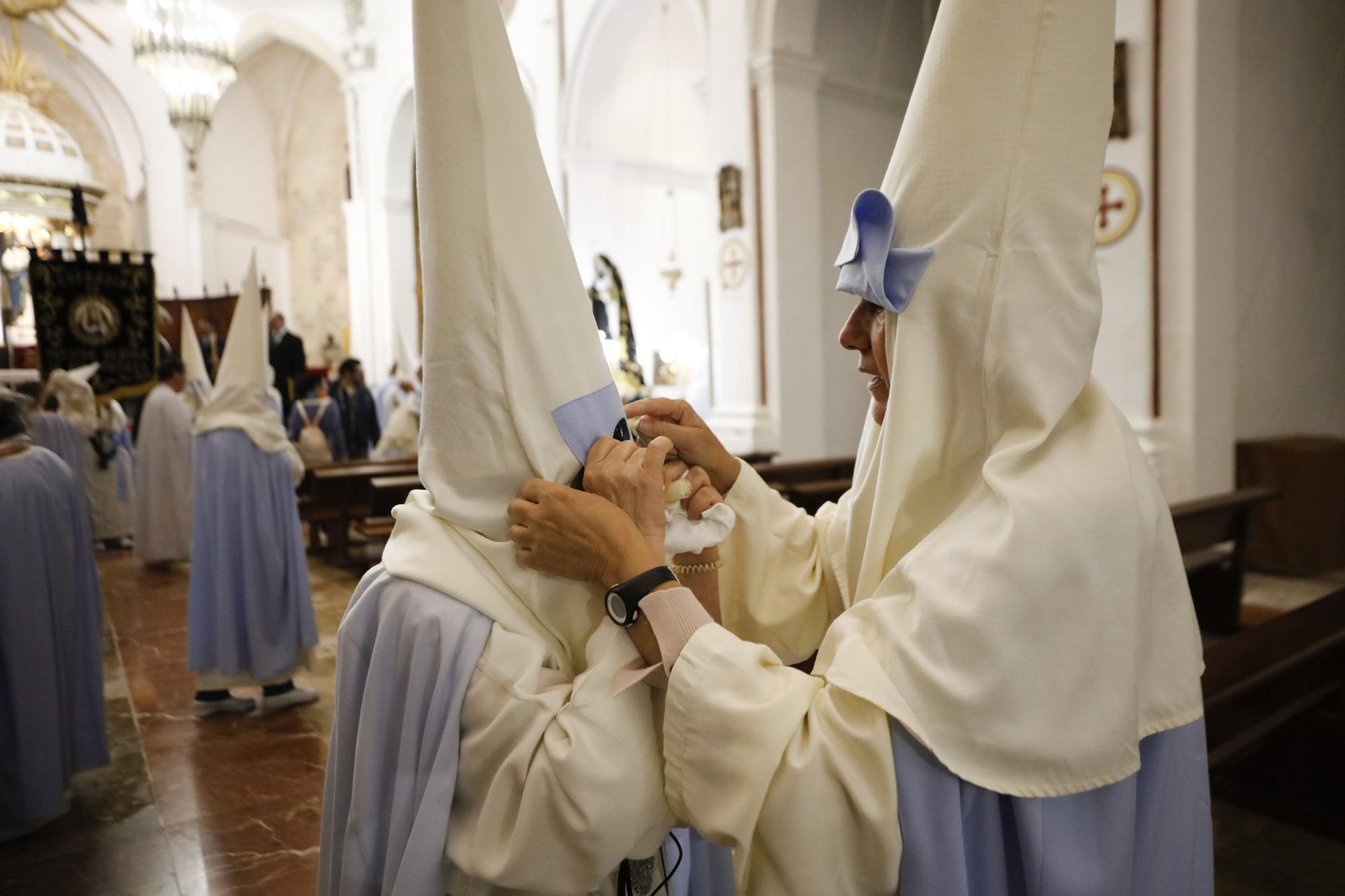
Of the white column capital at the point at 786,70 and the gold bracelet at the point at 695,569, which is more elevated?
the white column capital at the point at 786,70

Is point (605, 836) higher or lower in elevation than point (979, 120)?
lower

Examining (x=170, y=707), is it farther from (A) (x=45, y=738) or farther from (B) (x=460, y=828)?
(B) (x=460, y=828)

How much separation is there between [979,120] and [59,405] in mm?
7515

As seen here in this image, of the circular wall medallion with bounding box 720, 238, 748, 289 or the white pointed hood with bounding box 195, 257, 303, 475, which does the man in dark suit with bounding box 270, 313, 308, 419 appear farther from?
the white pointed hood with bounding box 195, 257, 303, 475

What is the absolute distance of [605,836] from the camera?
1.09 metres

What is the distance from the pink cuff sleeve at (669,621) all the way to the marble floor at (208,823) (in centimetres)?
230

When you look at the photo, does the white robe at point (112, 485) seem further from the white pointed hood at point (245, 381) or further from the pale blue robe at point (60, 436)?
the white pointed hood at point (245, 381)

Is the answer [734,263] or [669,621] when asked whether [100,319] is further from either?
[669,621]

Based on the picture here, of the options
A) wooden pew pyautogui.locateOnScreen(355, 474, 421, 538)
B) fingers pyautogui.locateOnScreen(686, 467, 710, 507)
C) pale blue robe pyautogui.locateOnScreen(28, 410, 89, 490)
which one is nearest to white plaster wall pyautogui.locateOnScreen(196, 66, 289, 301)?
pale blue robe pyautogui.locateOnScreen(28, 410, 89, 490)

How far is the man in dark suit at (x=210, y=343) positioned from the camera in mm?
11523

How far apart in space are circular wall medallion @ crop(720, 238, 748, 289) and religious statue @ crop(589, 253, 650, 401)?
2.71 m

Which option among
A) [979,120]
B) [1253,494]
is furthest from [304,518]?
[979,120]

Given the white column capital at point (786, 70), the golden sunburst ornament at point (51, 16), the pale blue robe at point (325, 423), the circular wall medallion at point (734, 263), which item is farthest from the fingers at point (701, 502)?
the golden sunburst ornament at point (51, 16)

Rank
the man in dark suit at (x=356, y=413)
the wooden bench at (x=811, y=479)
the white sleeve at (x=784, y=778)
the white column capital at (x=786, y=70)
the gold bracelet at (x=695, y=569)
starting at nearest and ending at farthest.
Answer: the white sleeve at (x=784, y=778) → the gold bracelet at (x=695, y=569) → the wooden bench at (x=811, y=479) → the white column capital at (x=786, y=70) → the man in dark suit at (x=356, y=413)
